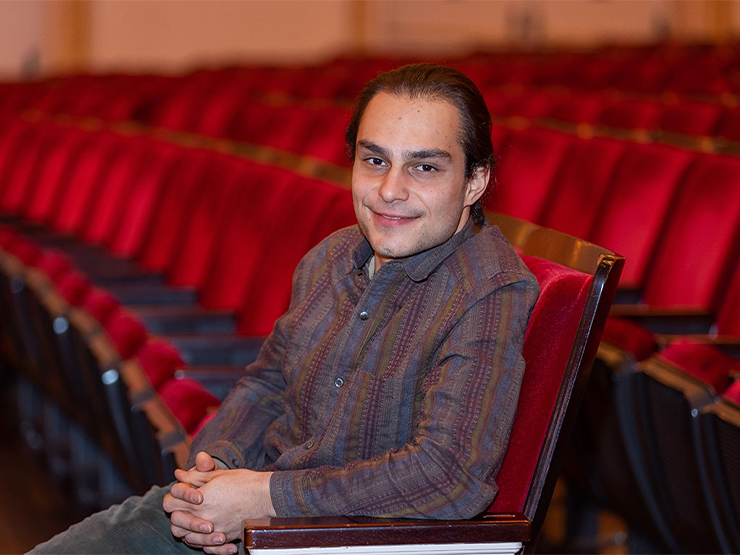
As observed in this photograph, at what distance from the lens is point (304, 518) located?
0.38m

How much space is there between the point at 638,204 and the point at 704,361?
229 millimetres

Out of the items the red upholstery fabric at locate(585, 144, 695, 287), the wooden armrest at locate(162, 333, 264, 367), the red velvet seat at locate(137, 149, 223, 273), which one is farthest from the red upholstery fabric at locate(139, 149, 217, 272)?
the red upholstery fabric at locate(585, 144, 695, 287)

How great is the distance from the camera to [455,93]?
0.42m

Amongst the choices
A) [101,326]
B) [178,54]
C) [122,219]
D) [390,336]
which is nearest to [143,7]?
[178,54]

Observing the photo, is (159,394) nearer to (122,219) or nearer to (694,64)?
(122,219)

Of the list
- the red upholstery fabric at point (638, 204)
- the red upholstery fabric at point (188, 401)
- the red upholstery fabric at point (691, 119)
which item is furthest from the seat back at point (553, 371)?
the red upholstery fabric at point (691, 119)

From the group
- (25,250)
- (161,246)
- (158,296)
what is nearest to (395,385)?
(158,296)

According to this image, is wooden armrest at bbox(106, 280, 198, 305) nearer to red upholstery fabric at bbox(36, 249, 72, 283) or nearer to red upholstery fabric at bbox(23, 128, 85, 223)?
red upholstery fabric at bbox(36, 249, 72, 283)

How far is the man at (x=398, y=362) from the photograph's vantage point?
39cm

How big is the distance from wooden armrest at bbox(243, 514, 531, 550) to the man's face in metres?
0.12

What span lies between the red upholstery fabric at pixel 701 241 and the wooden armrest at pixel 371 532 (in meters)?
0.35

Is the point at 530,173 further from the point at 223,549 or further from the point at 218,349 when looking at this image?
the point at 223,549

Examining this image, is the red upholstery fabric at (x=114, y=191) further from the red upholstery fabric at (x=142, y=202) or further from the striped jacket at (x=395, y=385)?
the striped jacket at (x=395, y=385)

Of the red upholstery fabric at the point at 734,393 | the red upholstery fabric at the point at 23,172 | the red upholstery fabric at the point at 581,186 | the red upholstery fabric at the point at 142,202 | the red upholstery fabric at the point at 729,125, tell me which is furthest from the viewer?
the red upholstery fabric at the point at 23,172
